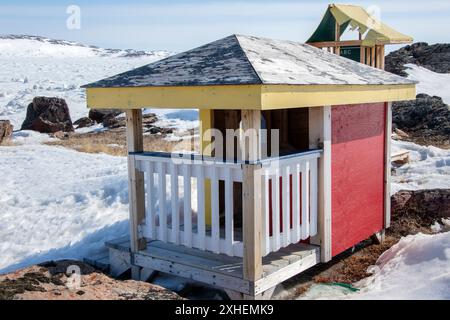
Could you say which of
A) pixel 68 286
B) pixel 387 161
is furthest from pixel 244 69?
pixel 387 161

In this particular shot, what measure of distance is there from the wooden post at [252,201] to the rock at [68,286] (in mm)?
750

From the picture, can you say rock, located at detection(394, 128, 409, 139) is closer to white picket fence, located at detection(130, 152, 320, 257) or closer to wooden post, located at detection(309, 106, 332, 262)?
wooden post, located at detection(309, 106, 332, 262)

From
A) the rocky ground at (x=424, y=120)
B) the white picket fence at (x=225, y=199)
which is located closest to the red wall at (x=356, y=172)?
the white picket fence at (x=225, y=199)

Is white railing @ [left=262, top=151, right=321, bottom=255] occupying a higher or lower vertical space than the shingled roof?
lower

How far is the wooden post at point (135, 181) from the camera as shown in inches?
225

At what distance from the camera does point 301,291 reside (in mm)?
5730

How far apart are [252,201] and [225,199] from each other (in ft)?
1.11

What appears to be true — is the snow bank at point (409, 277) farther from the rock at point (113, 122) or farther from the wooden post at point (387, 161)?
the rock at point (113, 122)

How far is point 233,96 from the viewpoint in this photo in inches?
179

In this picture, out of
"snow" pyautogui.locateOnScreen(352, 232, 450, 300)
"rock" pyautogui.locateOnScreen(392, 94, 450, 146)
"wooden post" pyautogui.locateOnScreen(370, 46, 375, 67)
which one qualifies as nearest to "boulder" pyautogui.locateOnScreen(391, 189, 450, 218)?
"snow" pyautogui.locateOnScreen(352, 232, 450, 300)

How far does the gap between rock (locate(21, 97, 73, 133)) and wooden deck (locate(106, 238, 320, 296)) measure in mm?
17328

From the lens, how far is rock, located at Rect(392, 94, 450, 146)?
18820 millimetres

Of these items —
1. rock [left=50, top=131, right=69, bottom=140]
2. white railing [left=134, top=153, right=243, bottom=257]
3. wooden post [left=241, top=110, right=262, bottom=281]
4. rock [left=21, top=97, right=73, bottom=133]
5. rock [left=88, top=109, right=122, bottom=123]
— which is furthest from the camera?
rock [left=88, top=109, right=122, bottom=123]

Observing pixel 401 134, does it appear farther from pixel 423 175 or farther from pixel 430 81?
pixel 430 81
